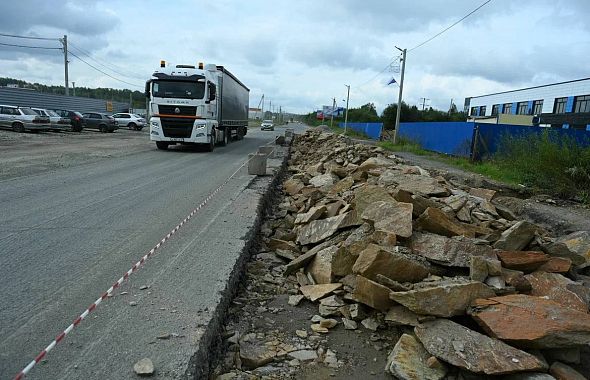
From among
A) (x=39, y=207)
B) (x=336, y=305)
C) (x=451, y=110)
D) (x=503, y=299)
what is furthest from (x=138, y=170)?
(x=451, y=110)

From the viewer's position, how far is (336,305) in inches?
182

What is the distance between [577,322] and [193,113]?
17.6 meters

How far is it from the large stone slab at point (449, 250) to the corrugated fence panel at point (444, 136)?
53.2ft

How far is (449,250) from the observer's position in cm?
491

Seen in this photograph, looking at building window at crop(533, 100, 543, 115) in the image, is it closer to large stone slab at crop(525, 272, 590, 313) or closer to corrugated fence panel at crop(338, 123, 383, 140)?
corrugated fence panel at crop(338, 123, 383, 140)

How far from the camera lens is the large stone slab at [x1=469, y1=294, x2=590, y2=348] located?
3.34m

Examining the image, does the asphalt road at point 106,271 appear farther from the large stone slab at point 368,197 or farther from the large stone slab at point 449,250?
the large stone slab at point 449,250

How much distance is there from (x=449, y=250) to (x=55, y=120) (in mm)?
30732

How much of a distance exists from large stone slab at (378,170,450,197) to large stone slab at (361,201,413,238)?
5.26ft

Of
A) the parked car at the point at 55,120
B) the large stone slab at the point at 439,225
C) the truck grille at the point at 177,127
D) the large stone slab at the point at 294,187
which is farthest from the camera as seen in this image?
the parked car at the point at 55,120

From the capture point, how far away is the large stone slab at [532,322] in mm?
3338

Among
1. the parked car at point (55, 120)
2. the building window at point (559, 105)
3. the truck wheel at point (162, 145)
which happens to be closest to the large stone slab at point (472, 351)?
the truck wheel at point (162, 145)

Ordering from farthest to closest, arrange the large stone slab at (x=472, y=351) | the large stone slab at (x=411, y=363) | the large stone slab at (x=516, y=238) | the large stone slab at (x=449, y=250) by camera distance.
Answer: the large stone slab at (x=516, y=238) → the large stone slab at (x=449, y=250) → the large stone slab at (x=411, y=363) → the large stone slab at (x=472, y=351)

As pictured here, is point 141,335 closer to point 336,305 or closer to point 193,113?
point 336,305
